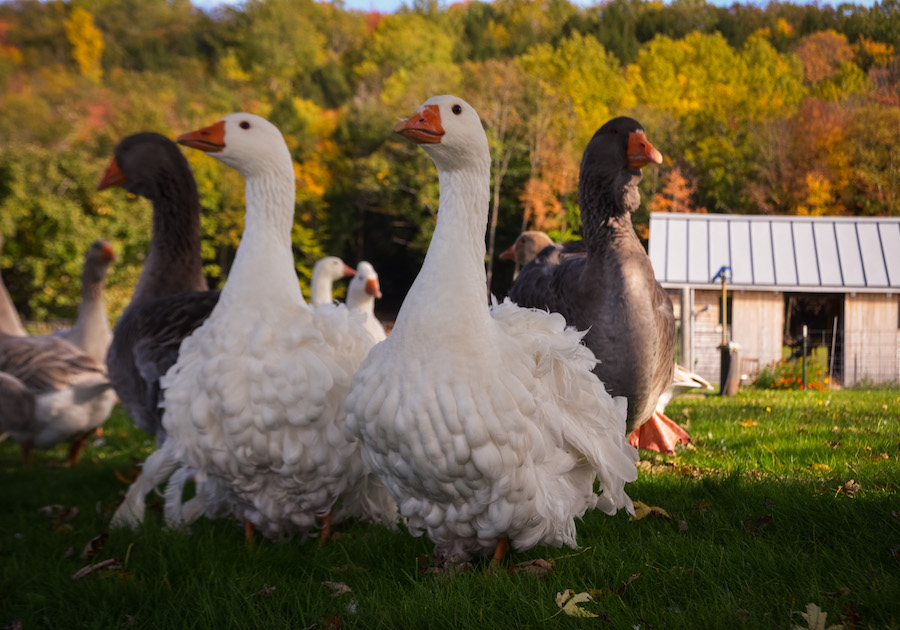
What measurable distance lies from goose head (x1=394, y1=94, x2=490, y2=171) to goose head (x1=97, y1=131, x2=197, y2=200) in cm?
308

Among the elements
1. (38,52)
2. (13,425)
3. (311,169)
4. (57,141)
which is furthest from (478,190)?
(57,141)

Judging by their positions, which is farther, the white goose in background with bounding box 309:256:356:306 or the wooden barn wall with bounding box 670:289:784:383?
the white goose in background with bounding box 309:256:356:306

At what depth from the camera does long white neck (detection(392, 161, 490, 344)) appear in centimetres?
242

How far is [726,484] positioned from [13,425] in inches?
224

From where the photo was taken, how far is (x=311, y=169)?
7.88 meters

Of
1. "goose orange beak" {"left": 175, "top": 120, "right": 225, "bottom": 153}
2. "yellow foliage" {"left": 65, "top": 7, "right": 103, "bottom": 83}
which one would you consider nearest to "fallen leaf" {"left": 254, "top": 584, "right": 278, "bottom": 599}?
"goose orange beak" {"left": 175, "top": 120, "right": 225, "bottom": 153}

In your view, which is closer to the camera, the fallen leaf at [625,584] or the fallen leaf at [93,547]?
the fallen leaf at [625,584]

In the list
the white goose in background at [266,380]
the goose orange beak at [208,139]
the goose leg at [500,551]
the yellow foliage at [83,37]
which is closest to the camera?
the goose leg at [500,551]

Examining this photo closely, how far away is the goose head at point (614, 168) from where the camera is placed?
11.7ft

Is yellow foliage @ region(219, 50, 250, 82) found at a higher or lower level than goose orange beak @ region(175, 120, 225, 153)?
higher

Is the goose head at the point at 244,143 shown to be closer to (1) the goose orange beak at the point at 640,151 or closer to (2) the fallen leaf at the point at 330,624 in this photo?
(1) the goose orange beak at the point at 640,151

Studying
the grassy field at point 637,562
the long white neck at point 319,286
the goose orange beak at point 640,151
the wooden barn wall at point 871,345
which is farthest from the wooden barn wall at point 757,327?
the long white neck at point 319,286

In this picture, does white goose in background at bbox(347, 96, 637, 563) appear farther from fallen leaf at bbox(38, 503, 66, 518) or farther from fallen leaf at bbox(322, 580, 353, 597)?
fallen leaf at bbox(38, 503, 66, 518)

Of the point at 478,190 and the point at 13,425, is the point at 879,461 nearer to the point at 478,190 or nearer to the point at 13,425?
the point at 478,190
